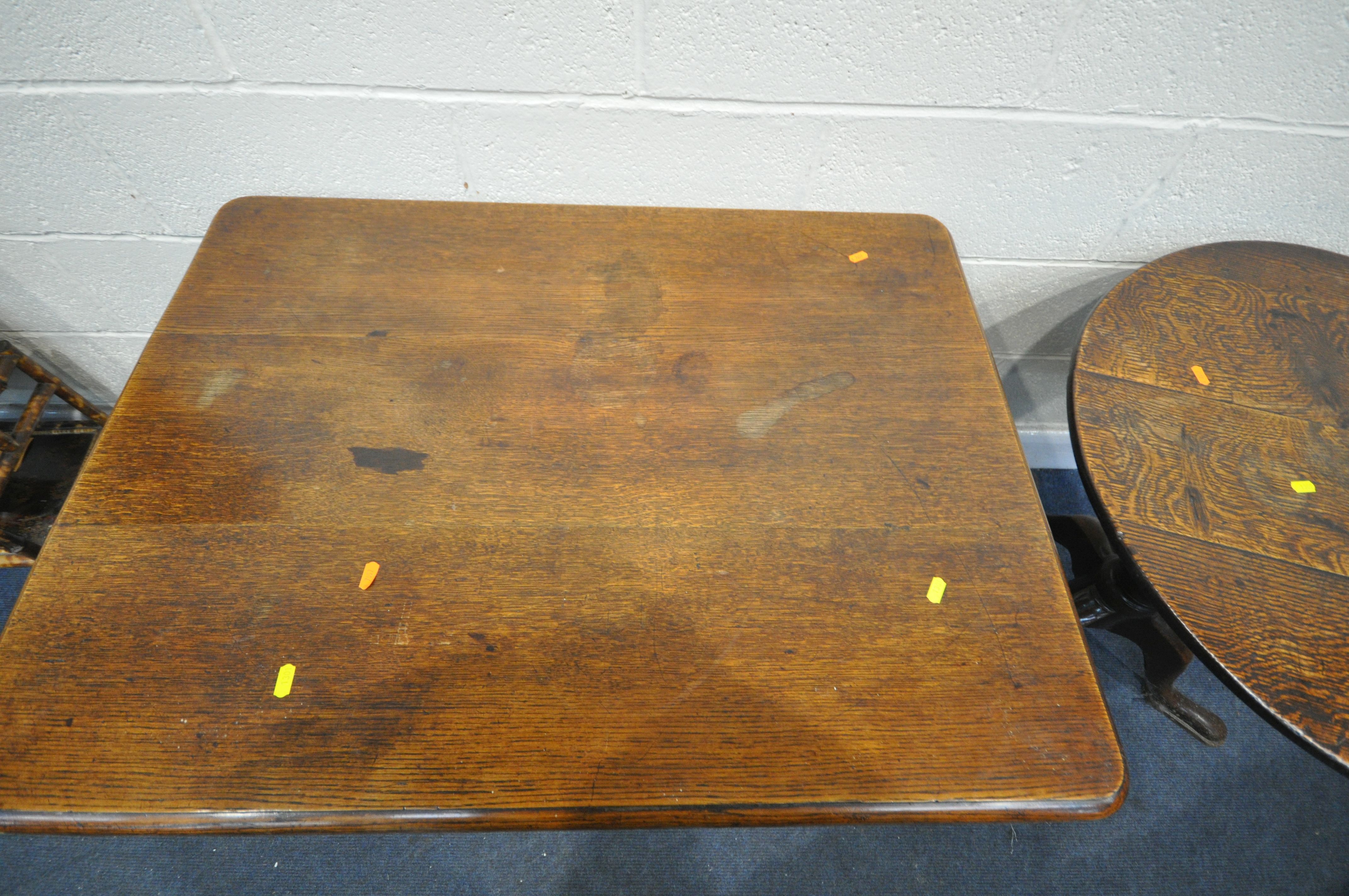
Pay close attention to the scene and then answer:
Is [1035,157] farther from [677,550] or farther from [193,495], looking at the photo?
[193,495]

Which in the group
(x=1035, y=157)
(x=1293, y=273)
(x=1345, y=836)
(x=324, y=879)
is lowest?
(x=1345, y=836)

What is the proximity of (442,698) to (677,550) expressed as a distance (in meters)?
0.22

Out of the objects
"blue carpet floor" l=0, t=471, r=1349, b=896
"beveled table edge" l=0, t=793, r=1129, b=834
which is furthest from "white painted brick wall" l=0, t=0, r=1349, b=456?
"blue carpet floor" l=0, t=471, r=1349, b=896

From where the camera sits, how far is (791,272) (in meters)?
0.78

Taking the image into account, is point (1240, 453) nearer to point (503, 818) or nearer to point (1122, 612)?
point (1122, 612)

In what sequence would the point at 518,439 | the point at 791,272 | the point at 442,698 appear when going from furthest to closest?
1. the point at 791,272
2. the point at 518,439
3. the point at 442,698

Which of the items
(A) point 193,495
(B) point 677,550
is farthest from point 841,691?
(A) point 193,495

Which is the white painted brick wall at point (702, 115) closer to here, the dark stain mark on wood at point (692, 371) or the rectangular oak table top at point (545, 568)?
the rectangular oak table top at point (545, 568)

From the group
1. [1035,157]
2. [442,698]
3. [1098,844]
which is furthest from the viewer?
[1098,844]

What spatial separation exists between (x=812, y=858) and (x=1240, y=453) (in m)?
0.86

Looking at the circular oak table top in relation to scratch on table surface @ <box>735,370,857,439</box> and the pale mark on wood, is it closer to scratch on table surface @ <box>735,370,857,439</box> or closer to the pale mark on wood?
A: scratch on table surface @ <box>735,370,857,439</box>

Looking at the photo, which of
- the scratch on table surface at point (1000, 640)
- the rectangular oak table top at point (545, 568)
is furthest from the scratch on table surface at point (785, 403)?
the scratch on table surface at point (1000, 640)

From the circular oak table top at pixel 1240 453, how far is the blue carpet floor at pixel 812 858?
0.60 m

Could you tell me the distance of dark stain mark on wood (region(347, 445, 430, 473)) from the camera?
1.94 feet
